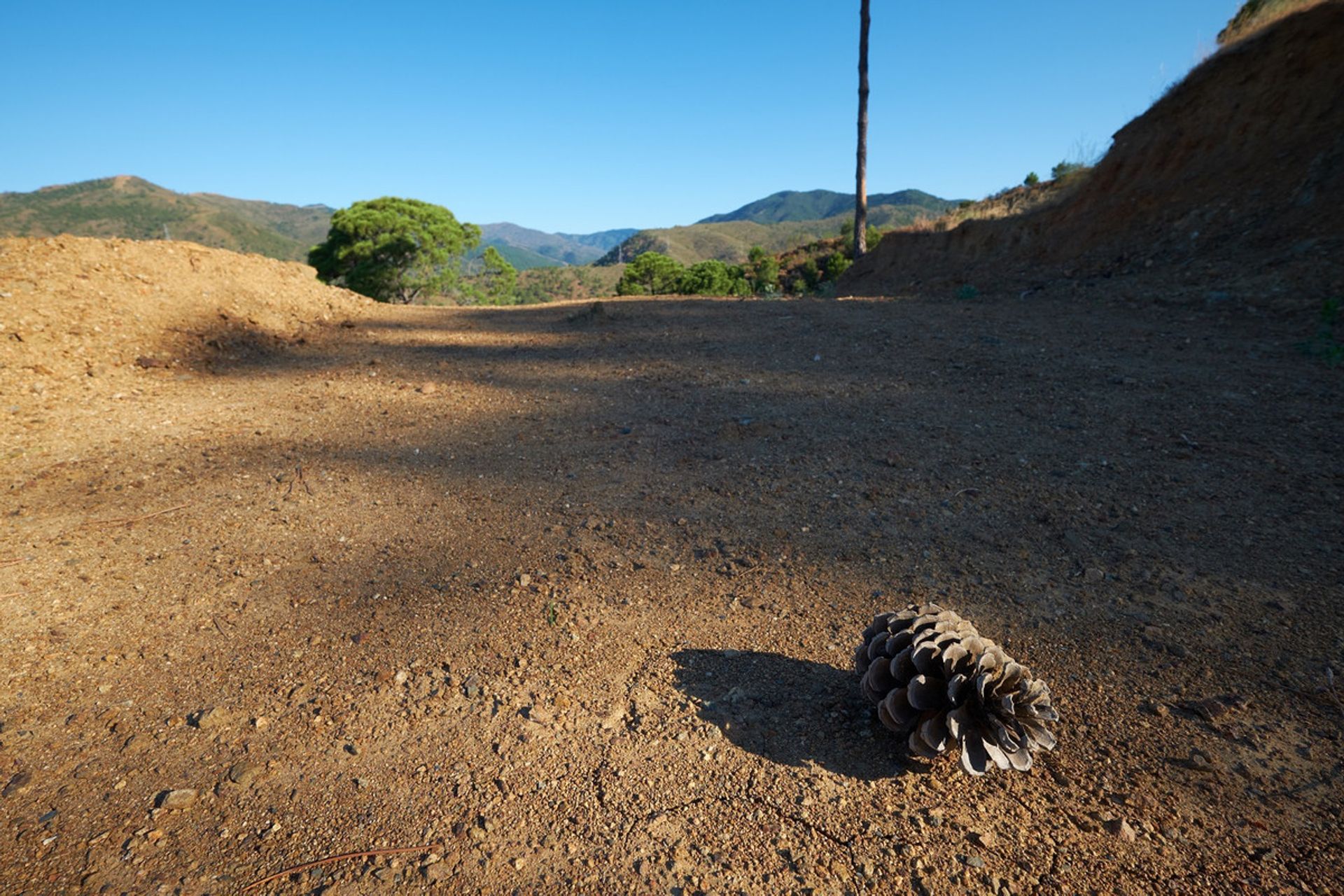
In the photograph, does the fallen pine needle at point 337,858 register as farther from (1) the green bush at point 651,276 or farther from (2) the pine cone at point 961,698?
(1) the green bush at point 651,276

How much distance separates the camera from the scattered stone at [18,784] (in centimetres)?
Result: 143

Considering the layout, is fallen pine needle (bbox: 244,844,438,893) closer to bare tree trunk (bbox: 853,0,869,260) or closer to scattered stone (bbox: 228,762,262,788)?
scattered stone (bbox: 228,762,262,788)

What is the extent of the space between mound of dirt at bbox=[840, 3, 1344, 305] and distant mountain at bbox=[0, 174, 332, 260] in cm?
7757

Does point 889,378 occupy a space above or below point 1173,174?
below

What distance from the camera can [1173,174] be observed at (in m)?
8.90

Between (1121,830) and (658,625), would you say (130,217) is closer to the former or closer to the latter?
(658,625)

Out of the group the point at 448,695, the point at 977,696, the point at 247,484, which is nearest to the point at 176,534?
the point at 247,484

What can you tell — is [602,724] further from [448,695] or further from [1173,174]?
[1173,174]

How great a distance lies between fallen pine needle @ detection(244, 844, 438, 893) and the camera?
1.23m

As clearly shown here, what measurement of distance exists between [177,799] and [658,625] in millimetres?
1251

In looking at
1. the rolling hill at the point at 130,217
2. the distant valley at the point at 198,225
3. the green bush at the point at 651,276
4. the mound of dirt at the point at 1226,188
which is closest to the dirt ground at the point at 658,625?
the mound of dirt at the point at 1226,188

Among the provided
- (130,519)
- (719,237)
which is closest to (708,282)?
(130,519)

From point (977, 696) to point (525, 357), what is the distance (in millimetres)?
4814

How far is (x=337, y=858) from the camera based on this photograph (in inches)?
50.5
